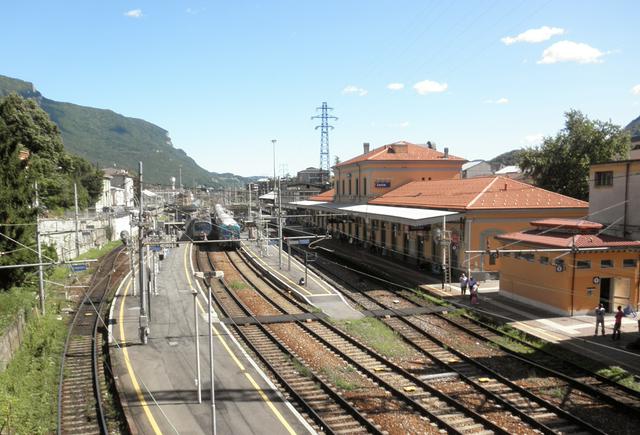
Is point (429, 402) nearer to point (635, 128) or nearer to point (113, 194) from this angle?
point (113, 194)

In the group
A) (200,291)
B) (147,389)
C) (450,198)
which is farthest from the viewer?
(450,198)

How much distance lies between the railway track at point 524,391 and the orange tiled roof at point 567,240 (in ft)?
19.7

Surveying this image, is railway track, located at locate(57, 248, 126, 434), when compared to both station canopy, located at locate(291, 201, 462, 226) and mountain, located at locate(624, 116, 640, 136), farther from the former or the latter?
mountain, located at locate(624, 116, 640, 136)

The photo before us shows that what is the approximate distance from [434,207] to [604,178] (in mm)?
10664

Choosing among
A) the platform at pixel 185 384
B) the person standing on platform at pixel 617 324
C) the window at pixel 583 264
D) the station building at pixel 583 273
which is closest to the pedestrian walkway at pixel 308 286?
the platform at pixel 185 384

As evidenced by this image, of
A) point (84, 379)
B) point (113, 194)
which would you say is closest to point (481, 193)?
point (84, 379)

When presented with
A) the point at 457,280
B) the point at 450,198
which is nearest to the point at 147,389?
the point at 457,280

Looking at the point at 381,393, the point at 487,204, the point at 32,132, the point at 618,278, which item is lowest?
the point at 381,393

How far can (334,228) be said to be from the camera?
58781 mm

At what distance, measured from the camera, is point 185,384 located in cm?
1405

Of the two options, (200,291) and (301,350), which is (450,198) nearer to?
(200,291)

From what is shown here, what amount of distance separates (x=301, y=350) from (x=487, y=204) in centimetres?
1826

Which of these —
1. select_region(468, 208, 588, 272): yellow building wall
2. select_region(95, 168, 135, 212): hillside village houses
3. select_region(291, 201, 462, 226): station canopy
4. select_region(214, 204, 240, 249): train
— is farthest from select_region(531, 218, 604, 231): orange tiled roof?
select_region(95, 168, 135, 212): hillside village houses

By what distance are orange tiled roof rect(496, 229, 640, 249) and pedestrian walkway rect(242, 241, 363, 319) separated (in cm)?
901
